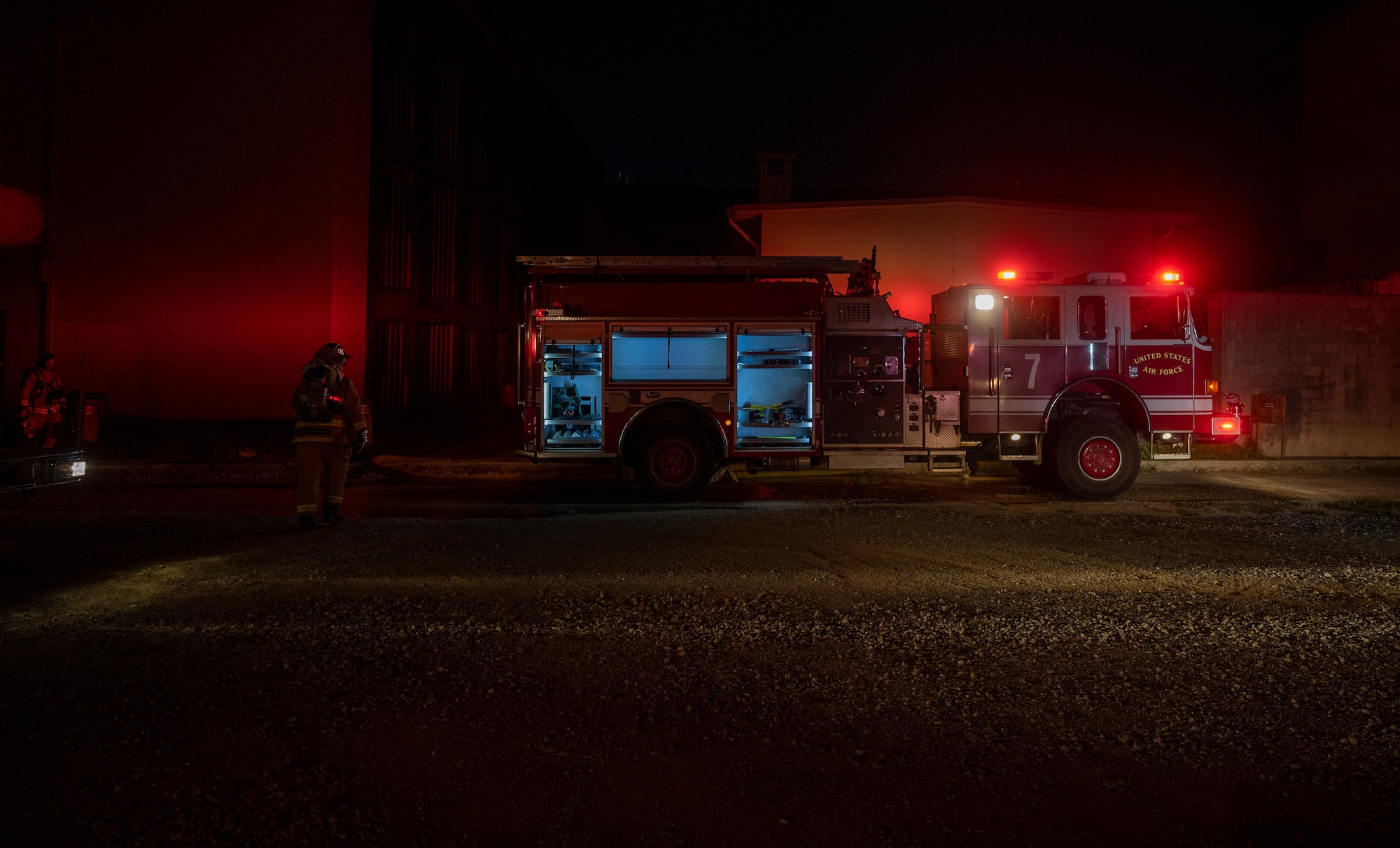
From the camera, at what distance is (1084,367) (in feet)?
33.5

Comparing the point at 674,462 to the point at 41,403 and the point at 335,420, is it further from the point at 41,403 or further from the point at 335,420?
the point at 41,403

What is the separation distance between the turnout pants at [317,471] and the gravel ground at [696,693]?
2.51 feet

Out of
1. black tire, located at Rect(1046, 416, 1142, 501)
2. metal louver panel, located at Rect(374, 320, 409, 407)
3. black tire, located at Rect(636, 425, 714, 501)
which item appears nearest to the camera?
black tire, located at Rect(636, 425, 714, 501)

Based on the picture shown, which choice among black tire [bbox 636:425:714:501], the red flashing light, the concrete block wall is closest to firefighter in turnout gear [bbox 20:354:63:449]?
black tire [bbox 636:425:714:501]

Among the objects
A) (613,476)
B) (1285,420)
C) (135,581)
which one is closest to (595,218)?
(613,476)

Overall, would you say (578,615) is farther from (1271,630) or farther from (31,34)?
(31,34)

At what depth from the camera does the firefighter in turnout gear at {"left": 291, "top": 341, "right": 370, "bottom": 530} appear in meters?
7.75

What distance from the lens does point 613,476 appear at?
1248 centimetres

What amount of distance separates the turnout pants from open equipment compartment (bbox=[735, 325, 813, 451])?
4257 mm

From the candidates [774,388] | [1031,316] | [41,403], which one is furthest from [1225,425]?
[41,403]

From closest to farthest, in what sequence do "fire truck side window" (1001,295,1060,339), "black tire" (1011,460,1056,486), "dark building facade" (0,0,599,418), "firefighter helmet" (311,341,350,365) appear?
"firefighter helmet" (311,341,350,365), "fire truck side window" (1001,295,1060,339), "black tire" (1011,460,1056,486), "dark building facade" (0,0,599,418)

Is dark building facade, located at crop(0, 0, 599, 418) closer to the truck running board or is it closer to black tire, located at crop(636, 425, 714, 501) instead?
black tire, located at crop(636, 425, 714, 501)

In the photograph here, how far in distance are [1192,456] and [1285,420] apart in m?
1.92

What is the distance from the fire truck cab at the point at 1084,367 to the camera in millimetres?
10141
